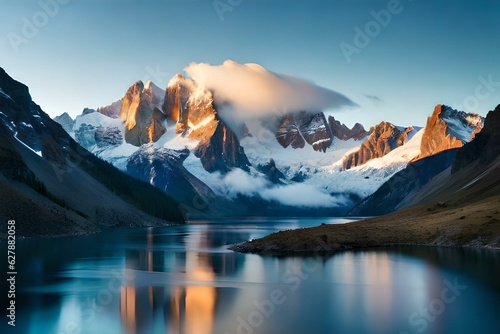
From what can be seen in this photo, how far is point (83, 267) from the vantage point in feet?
289

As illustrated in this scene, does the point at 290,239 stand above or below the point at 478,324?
above

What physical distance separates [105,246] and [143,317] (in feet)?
267

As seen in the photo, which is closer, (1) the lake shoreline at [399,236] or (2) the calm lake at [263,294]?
(2) the calm lake at [263,294]

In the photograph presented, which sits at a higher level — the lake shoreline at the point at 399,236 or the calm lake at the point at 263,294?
the lake shoreline at the point at 399,236

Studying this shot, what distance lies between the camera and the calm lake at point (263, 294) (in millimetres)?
47812

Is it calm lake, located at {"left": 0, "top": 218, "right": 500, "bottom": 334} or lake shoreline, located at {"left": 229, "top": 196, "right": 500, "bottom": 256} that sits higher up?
lake shoreline, located at {"left": 229, "top": 196, "right": 500, "bottom": 256}

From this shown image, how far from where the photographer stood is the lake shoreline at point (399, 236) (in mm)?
106812

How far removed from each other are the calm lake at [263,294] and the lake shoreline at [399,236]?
7.63 metres

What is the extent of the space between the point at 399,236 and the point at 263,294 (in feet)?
213

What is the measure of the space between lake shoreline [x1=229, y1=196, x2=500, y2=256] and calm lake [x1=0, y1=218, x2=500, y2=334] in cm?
763

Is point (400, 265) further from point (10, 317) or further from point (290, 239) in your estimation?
point (10, 317)

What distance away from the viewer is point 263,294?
63.1m

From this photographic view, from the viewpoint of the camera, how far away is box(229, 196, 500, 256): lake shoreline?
106812mm

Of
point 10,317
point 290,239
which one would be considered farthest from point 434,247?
point 10,317
